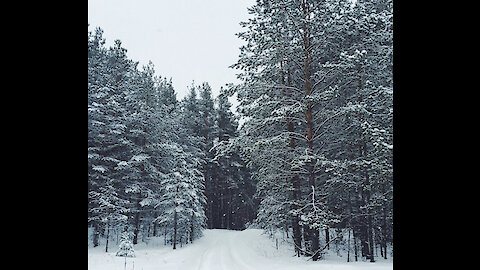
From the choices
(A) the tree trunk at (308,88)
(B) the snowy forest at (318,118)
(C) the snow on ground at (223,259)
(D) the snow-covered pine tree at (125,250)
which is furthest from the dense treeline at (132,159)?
(A) the tree trunk at (308,88)

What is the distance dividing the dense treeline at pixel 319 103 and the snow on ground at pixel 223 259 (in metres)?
0.89

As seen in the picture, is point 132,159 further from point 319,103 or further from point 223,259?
point 319,103

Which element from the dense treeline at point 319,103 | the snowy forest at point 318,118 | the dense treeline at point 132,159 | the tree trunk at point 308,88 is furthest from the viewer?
the dense treeline at point 132,159

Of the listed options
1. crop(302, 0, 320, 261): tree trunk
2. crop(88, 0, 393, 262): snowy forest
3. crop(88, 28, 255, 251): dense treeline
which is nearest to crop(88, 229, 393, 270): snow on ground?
crop(88, 0, 393, 262): snowy forest

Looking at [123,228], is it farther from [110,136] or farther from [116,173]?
[110,136]

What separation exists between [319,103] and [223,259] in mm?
5906

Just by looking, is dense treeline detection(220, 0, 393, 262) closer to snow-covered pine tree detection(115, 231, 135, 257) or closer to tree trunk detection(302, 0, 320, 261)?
tree trunk detection(302, 0, 320, 261)

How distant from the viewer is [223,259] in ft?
42.5

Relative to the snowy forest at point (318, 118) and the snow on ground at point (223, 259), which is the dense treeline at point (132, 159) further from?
the snow on ground at point (223, 259)

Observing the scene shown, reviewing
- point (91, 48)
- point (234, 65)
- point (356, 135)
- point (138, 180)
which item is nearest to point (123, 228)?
point (138, 180)

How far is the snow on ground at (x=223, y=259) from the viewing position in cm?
1020
